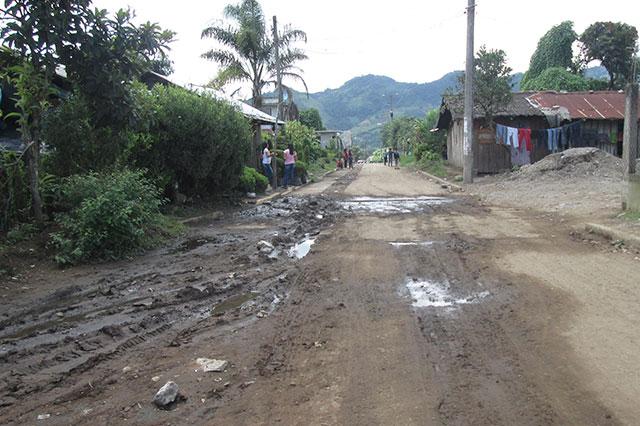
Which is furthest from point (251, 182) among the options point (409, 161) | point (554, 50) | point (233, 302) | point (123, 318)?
point (409, 161)

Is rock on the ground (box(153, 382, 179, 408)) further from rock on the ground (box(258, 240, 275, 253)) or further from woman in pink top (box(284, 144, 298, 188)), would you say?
woman in pink top (box(284, 144, 298, 188))

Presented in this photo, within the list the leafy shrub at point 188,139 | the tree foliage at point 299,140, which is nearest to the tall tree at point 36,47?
the leafy shrub at point 188,139

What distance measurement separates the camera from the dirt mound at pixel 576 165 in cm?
2023

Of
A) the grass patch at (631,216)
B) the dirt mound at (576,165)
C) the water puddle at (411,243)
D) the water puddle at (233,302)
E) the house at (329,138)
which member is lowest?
the water puddle at (411,243)

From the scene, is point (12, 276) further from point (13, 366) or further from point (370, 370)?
point (370, 370)

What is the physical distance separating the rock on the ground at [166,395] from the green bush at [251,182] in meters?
13.1

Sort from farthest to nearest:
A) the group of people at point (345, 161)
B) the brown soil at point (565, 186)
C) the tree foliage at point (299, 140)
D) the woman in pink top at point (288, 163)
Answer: the group of people at point (345, 161), the tree foliage at point (299, 140), the woman in pink top at point (288, 163), the brown soil at point (565, 186)

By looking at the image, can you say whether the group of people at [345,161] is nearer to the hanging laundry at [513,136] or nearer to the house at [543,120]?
the house at [543,120]

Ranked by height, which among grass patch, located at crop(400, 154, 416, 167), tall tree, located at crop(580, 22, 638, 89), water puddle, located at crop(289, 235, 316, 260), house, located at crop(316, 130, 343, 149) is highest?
tall tree, located at crop(580, 22, 638, 89)

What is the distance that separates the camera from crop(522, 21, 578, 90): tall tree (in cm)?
3928

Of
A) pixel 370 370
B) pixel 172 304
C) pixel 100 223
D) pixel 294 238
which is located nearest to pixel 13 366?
pixel 172 304

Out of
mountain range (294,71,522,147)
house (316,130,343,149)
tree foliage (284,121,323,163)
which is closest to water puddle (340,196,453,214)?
tree foliage (284,121,323,163)

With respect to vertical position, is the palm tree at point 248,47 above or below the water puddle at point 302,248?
above

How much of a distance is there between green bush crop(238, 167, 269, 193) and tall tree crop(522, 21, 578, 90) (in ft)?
94.7
